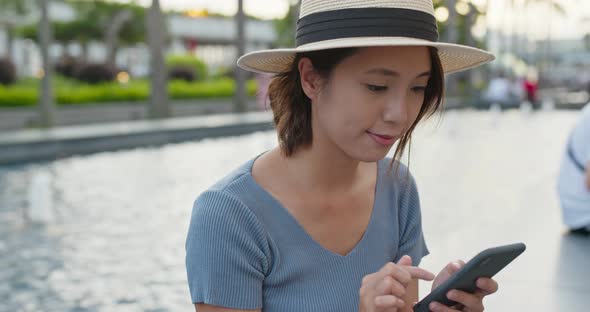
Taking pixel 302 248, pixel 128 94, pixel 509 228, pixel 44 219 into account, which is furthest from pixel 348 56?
pixel 128 94

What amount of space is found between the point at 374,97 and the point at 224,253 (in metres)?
0.47

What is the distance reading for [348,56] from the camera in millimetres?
1717

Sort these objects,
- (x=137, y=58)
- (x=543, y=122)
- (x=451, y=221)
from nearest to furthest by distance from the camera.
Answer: (x=451, y=221) < (x=543, y=122) < (x=137, y=58)

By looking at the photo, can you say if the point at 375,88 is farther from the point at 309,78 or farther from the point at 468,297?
the point at 468,297

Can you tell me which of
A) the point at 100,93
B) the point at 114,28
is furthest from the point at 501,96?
the point at 114,28

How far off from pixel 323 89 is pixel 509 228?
4130 millimetres

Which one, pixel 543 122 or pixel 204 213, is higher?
pixel 204 213

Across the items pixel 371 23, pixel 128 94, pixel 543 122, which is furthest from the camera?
pixel 543 122

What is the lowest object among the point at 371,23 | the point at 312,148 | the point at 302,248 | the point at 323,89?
the point at 302,248

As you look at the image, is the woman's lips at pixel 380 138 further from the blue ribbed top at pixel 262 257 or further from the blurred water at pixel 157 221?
the blurred water at pixel 157 221

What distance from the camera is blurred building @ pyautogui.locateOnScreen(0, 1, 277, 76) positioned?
136ft

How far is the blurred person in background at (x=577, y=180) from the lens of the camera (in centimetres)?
464

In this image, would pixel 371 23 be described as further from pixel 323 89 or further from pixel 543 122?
pixel 543 122

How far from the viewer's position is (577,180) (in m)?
4.82
